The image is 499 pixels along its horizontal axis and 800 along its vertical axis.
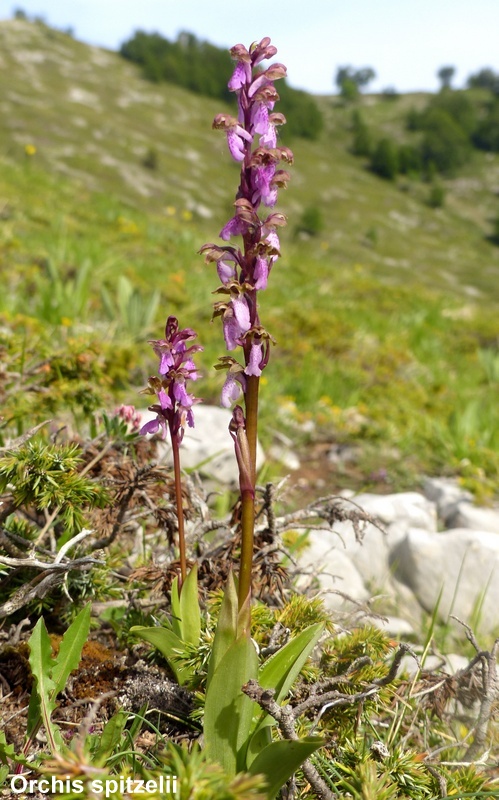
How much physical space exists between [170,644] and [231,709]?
334 millimetres

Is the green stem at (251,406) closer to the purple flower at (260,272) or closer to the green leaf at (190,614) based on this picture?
the purple flower at (260,272)

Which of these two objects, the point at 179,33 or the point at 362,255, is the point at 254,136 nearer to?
the point at 362,255

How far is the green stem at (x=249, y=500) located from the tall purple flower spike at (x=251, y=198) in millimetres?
47

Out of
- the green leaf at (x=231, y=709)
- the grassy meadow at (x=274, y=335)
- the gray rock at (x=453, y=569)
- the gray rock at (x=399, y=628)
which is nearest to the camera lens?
the green leaf at (x=231, y=709)

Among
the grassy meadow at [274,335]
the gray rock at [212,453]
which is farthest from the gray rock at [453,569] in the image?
the gray rock at [212,453]

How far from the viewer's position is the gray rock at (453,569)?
327 centimetres

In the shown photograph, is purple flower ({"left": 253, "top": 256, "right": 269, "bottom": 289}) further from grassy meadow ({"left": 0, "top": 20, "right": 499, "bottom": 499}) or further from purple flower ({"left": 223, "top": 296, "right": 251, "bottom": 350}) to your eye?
grassy meadow ({"left": 0, "top": 20, "right": 499, "bottom": 499})

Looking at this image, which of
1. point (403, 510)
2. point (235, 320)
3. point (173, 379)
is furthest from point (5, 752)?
point (403, 510)

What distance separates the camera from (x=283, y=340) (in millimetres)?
6605

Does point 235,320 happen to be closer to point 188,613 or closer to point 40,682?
point 188,613

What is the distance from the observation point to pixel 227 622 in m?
1.33

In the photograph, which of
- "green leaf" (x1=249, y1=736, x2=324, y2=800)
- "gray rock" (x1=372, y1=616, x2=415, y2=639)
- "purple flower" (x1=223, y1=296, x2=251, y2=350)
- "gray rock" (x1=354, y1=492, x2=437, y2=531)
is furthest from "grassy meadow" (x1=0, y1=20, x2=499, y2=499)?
"gray rock" (x1=372, y1=616, x2=415, y2=639)

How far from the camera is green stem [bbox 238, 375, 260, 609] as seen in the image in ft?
4.56

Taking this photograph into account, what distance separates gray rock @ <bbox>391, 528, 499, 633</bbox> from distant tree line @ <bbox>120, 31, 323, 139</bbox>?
10129 cm
